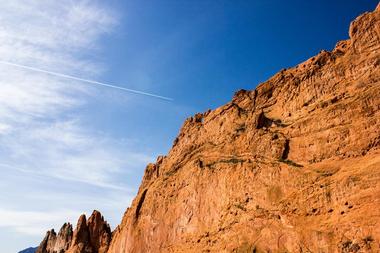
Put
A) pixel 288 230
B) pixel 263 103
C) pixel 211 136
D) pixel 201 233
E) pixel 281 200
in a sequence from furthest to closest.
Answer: pixel 211 136, pixel 263 103, pixel 201 233, pixel 281 200, pixel 288 230

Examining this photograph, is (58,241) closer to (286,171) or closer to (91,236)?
(91,236)

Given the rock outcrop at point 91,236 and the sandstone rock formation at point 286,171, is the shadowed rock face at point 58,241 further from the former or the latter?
the sandstone rock formation at point 286,171

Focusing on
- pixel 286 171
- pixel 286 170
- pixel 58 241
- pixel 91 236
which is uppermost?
pixel 58 241

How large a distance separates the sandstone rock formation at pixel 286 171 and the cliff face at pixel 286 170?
18 cm

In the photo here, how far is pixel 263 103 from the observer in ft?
305

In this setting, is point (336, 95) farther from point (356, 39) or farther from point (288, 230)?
point (288, 230)

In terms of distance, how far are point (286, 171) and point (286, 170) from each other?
0.20m

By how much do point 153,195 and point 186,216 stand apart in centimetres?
1891

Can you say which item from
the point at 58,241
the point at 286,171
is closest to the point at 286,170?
the point at 286,171

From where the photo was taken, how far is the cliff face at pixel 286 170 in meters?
56.7

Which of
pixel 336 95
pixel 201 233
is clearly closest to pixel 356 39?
pixel 336 95

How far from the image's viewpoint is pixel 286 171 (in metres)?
68.2

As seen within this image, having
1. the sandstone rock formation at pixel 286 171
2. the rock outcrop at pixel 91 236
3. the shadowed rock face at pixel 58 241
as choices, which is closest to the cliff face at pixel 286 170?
the sandstone rock formation at pixel 286 171

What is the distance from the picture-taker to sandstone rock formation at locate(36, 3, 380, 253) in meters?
56.7
